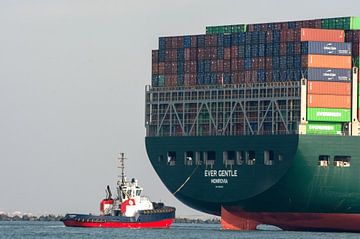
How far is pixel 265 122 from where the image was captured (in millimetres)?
145500

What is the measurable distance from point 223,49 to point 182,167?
→ 36.0ft

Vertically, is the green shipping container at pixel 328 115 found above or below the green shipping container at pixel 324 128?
above

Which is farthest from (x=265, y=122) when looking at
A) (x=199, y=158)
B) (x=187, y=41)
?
(x=187, y=41)

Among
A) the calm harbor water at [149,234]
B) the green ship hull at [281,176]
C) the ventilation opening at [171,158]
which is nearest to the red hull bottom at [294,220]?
the green ship hull at [281,176]

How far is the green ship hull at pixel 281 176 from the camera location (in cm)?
14375

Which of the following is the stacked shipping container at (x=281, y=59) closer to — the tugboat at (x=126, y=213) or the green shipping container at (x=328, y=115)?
the green shipping container at (x=328, y=115)

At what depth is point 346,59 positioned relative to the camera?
14275 centimetres

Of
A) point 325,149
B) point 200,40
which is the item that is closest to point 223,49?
point 200,40

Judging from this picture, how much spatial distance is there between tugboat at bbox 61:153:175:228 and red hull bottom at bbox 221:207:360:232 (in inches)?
201

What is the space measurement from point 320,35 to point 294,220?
51.3 ft

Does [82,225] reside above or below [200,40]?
below

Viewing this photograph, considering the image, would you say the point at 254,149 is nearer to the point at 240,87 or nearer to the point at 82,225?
the point at 240,87

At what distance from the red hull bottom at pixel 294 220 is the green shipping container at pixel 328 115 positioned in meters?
8.28

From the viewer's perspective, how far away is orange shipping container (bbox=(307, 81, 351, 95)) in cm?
14212
